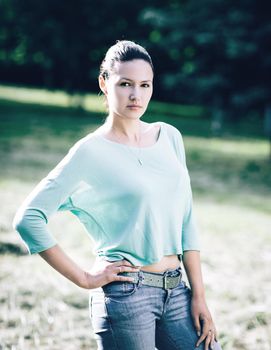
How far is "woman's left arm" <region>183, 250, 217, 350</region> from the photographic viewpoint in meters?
2.18

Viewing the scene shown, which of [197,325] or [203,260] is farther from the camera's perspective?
[203,260]

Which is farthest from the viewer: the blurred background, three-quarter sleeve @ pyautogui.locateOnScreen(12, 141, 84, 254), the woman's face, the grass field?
the blurred background

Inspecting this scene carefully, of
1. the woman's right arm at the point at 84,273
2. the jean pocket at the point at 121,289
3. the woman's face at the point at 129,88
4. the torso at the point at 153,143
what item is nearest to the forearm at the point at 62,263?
the woman's right arm at the point at 84,273

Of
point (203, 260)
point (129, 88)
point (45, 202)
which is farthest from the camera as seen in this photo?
point (203, 260)

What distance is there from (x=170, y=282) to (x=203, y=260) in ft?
11.3

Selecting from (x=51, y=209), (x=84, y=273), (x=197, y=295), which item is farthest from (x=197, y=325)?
(x=51, y=209)

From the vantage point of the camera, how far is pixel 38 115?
19891 millimetres

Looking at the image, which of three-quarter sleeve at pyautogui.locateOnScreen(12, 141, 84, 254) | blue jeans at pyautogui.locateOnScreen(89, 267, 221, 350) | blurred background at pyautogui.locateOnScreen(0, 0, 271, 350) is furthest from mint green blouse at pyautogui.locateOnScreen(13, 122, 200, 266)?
blurred background at pyautogui.locateOnScreen(0, 0, 271, 350)

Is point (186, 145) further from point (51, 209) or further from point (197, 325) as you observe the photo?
point (51, 209)

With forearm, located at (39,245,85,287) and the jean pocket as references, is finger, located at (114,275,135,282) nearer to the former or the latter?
the jean pocket

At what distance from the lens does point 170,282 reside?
2.12 m

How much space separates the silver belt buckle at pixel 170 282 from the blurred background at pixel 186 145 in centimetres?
93

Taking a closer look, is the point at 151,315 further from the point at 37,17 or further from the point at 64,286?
the point at 37,17

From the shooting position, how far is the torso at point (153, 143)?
2.12m
